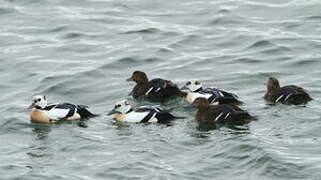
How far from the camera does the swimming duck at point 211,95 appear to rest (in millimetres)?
19828

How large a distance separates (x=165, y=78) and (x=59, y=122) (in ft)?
12.7

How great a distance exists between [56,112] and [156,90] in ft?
7.38

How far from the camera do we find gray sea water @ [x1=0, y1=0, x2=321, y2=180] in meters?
16.9

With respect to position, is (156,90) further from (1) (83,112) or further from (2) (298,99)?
Result: (2) (298,99)

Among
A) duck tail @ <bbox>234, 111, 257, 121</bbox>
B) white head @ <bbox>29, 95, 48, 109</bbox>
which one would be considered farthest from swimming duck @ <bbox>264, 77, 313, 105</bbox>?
white head @ <bbox>29, 95, 48, 109</bbox>

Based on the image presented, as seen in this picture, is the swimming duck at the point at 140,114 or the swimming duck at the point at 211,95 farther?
the swimming duck at the point at 211,95

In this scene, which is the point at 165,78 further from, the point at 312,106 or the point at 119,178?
the point at 119,178

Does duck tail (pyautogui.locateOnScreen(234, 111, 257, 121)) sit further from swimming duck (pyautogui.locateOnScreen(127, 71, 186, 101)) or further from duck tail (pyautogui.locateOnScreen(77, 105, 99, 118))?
duck tail (pyautogui.locateOnScreen(77, 105, 99, 118))

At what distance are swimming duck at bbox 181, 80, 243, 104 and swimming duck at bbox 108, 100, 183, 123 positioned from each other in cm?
99

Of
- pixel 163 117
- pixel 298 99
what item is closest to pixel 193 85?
pixel 163 117

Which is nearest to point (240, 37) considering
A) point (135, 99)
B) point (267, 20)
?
point (267, 20)

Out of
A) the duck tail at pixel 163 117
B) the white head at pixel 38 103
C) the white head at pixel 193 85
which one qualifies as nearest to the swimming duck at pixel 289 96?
the white head at pixel 193 85

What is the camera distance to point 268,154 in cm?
1680

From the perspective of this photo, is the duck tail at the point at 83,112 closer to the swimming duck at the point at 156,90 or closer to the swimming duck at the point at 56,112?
the swimming duck at the point at 56,112
